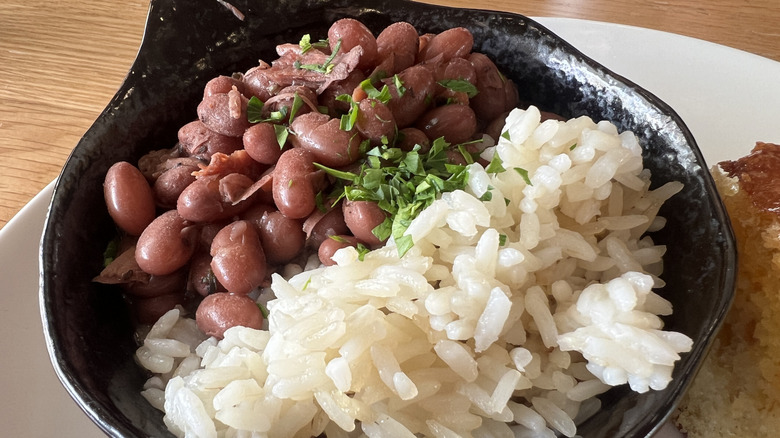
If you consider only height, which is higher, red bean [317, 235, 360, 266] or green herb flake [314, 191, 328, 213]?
green herb flake [314, 191, 328, 213]

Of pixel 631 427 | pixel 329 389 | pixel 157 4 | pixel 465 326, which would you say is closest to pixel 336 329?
pixel 329 389

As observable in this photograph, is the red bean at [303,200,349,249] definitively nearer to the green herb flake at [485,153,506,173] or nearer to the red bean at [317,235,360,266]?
the red bean at [317,235,360,266]

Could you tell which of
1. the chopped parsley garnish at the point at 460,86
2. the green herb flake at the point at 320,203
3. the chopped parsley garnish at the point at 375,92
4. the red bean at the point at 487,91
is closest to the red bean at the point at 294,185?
the green herb flake at the point at 320,203

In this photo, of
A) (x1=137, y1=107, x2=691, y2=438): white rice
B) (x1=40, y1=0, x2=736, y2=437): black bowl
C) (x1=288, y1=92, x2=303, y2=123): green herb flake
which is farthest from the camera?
(x1=288, y1=92, x2=303, y2=123): green herb flake

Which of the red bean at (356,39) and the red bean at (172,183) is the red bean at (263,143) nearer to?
the red bean at (172,183)

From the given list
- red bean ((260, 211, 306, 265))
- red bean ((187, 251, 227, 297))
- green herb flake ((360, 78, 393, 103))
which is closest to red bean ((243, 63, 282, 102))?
green herb flake ((360, 78, 393, 103))

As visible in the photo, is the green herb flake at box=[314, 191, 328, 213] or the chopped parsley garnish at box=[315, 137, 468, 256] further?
the green herb flake at box=[314, 191, 328, 213]

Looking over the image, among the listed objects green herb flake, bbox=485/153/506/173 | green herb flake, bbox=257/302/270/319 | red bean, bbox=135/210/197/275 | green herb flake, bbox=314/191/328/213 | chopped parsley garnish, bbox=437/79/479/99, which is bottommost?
green herb flake, bbox=257/302/270/319
